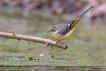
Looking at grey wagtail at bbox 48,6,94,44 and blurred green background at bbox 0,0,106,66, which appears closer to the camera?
grey wagtail at bbox 48,6,94,44

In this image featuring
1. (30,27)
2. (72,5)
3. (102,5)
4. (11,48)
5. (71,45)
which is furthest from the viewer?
(72,5)

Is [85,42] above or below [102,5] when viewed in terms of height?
below

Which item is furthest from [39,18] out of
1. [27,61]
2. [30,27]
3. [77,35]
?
[27,61]

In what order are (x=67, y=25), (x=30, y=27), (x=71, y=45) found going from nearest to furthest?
(x=67, y=25), (x=71, y=45), (x=30, y=27)

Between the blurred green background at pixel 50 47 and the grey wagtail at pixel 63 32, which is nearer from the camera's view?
the grey wagtail at pixel 63 32

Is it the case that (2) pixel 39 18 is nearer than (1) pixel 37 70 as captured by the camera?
No

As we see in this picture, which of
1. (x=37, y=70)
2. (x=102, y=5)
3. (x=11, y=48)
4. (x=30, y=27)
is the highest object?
(x=102, y=5)

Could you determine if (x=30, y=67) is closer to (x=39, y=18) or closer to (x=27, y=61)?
(x=27, y=61)

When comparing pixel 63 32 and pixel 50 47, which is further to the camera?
pixel 50 47
